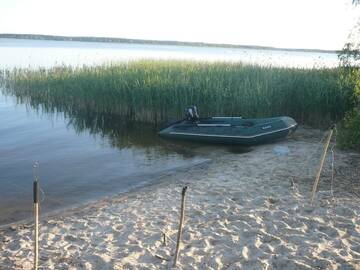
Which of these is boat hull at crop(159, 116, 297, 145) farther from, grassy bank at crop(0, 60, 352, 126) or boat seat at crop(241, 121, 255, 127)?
grassy bank at crop(0, 60, 352, 126)

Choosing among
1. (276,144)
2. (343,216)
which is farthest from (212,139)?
(343,216)

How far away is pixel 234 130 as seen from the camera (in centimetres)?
1052

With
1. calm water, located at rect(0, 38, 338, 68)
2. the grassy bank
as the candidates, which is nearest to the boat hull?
the grassy bank

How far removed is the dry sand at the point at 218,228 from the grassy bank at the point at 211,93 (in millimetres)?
4707

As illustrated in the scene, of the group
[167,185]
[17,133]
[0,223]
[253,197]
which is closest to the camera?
[0,223]

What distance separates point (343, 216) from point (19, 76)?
16683 mm

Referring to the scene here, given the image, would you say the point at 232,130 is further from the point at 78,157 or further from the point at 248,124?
the point at 78,157

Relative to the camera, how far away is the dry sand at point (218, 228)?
449 centimetres

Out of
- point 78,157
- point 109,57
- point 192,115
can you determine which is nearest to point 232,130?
point 192,115

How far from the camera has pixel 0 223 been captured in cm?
609

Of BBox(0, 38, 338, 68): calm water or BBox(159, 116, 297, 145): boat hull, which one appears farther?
BBox(0, 38, 338, 68): calm water

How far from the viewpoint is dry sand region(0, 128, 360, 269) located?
4.49m

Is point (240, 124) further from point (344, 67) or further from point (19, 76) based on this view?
point (19, 76)

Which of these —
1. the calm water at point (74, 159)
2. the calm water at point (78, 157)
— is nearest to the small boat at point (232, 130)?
the calm water at point (78, 157)
